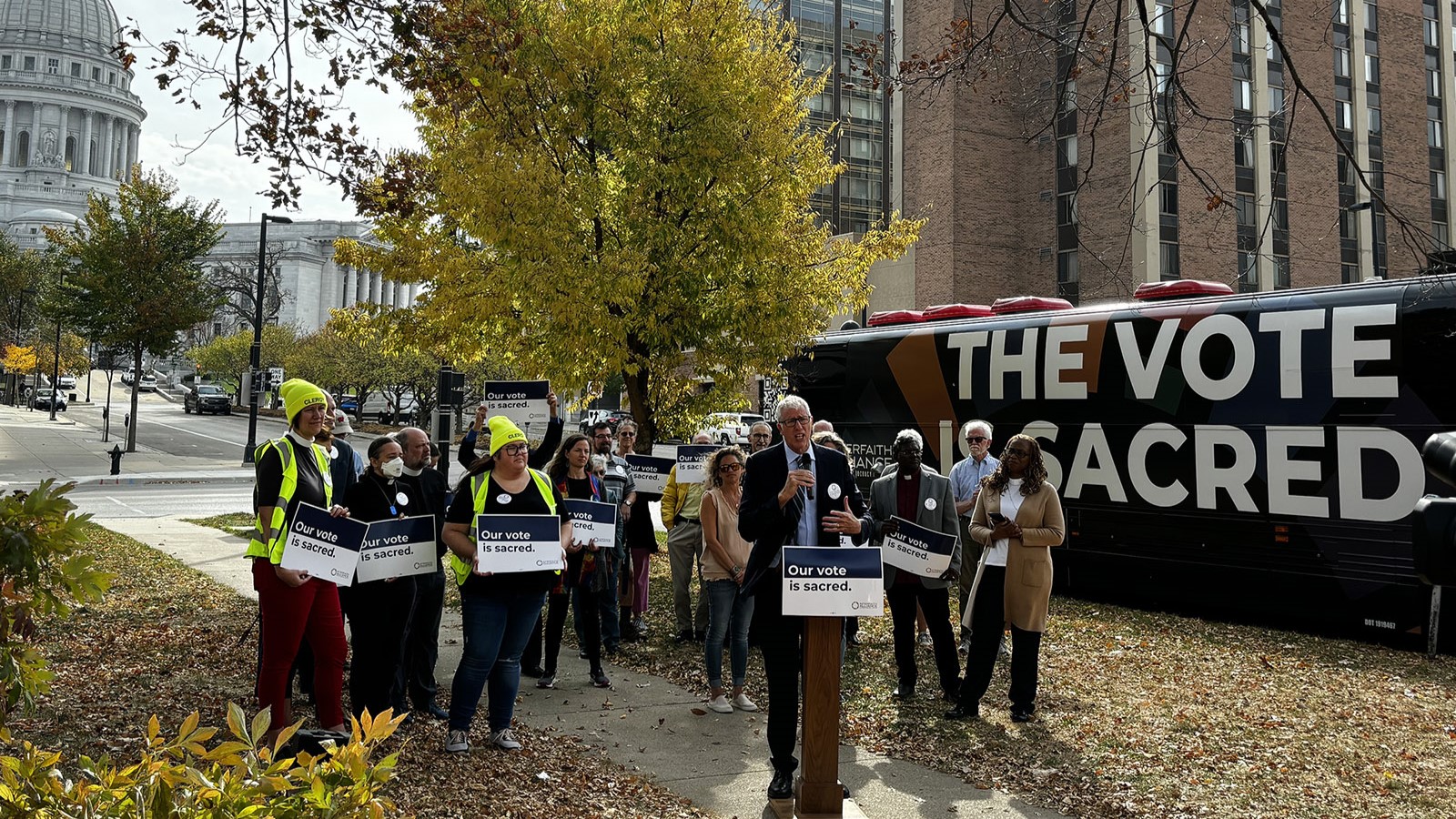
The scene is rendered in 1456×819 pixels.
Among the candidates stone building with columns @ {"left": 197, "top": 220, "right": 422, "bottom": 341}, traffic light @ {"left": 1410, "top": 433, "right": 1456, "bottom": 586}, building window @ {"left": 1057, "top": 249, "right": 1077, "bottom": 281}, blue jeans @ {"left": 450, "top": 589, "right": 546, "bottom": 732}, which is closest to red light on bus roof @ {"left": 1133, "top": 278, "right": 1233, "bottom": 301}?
blue jeans @ {"left": 450, "top": 589, "right": 546, "bottom": 732}

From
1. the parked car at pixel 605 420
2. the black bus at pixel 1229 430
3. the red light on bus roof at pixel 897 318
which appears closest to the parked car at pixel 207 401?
the parked car at pixel 605 420

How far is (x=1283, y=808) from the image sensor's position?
19.3 feet

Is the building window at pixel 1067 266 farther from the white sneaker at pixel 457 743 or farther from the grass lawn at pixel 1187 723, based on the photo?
the white sneaker at pixel 457 743

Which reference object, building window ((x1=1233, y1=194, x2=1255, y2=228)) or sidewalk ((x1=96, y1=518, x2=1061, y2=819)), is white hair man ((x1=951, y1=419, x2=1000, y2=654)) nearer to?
sidewalk ((x1=96, y1=518, x2=1061, y2=819))

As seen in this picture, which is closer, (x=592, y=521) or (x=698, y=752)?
(x=698, y=752)

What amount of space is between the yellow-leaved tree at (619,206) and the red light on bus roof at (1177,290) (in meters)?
3.81

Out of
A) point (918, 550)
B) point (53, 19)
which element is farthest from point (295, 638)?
point (53, 19)

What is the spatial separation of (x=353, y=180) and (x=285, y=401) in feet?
9.42

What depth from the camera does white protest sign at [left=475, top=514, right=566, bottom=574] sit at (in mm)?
6223

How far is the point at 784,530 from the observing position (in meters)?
6.05

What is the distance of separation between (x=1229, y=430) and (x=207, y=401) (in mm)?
66086

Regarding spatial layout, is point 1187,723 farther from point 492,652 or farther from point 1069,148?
point 1069,148

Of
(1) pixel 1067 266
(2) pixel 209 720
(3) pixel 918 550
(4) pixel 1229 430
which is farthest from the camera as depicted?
(1) pixel 1067 266

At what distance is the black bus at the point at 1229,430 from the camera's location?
9.95 meters
